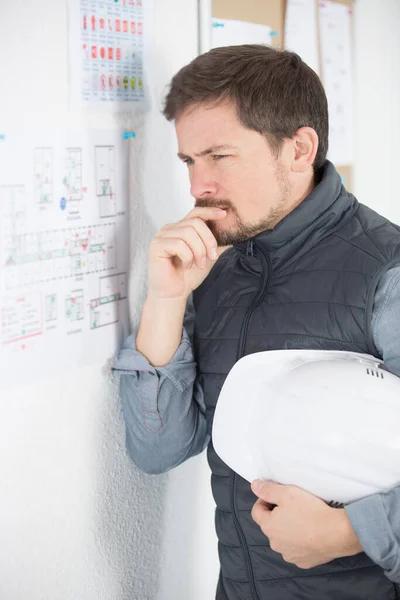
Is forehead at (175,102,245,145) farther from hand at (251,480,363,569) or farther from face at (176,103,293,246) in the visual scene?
hand at (251,480,363,569)

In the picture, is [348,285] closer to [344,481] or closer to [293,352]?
[293,352]

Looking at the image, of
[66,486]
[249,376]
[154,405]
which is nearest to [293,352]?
[249,376]

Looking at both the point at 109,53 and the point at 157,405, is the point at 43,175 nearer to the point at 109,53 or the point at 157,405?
the point at 109,53

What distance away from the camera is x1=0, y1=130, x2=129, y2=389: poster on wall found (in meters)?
1.15

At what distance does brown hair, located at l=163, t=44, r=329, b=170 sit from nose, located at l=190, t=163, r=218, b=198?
10 centimetres

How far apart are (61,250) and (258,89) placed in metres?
0.44

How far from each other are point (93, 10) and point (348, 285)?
0.63 metres

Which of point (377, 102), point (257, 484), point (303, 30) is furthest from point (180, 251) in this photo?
point (377, 102)

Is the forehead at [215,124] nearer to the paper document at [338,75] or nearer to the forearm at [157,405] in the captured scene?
the forearm at [157,405]

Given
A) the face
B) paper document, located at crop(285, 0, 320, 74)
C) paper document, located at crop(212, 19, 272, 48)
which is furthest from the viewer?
paper document, located at crop(285, 0, 320, 74)

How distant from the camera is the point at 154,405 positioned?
1.36 m

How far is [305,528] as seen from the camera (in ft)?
3.61

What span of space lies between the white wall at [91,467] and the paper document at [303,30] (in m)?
0.48

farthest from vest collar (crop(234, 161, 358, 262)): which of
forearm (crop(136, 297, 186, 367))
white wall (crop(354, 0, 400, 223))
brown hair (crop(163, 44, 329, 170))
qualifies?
white wall (crop(354, 0, 400, 223))
